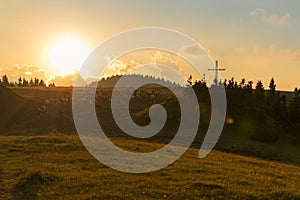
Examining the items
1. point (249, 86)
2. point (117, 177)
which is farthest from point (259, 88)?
point (117, 177)

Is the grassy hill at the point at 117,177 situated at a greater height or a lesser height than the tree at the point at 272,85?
lesser

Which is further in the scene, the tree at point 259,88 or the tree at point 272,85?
the tree at point 272,85

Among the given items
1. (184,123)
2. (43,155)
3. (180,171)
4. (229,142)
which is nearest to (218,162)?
(180,171)

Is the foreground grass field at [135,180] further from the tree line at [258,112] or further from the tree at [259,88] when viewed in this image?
the tree at [259,88]

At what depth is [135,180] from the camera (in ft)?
83.4

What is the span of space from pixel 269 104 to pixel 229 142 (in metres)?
25.1

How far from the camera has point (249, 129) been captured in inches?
2726

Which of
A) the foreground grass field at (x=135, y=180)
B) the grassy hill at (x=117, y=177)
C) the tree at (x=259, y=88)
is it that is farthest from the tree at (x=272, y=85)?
the foreground grass field at (x=135, y=180)

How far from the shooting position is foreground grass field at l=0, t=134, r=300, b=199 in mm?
22531

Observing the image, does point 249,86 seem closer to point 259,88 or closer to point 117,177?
point 259,88

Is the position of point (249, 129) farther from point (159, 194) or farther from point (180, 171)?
point (159, 194)

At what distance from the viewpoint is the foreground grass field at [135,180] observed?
2253 cm

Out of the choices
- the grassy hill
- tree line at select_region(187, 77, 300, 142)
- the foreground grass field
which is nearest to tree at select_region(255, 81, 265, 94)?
tree line at select_region(187, 77, 300, 142)

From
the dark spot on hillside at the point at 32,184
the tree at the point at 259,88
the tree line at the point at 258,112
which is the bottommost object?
the dark spot on hillside at the point at 32,184
